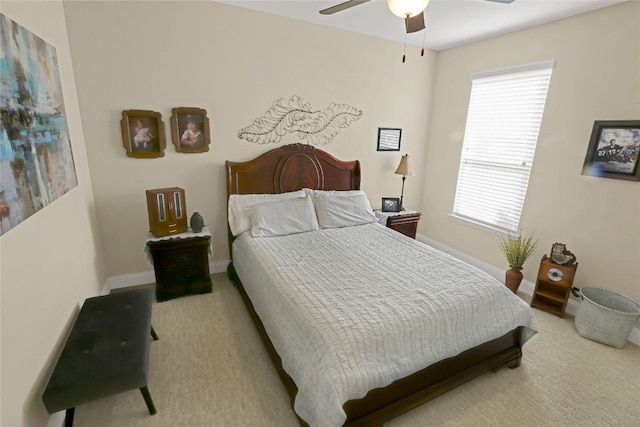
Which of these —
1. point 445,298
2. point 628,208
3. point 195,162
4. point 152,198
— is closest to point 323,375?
point 445,298

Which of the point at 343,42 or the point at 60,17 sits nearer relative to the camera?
the point at 60,17

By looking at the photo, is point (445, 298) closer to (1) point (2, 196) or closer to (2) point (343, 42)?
(1) point (2, 196)

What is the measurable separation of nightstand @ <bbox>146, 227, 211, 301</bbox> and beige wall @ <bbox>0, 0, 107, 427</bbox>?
476 millimetres

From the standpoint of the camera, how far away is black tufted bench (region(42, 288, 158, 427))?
1410mm

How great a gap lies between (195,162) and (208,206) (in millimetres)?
458

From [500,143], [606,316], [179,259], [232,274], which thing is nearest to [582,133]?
[500,143]

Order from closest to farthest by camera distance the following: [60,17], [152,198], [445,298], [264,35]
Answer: [445,298], [60,17], [152,198], [264,35]

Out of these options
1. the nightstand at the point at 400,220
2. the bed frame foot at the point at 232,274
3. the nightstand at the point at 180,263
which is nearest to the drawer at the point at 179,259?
the nightstand at the point at 180,263

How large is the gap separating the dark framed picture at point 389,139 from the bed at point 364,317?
146 cm

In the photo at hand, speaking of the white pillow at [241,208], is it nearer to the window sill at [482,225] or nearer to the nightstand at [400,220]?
the nightstand at [400,220]

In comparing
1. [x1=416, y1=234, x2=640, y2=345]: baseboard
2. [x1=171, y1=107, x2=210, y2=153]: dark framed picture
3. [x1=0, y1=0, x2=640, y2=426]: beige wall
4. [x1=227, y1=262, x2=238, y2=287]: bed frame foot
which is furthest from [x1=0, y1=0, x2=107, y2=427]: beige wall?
[x1=416, y1=234, x2=640, y2=345]: baseboard

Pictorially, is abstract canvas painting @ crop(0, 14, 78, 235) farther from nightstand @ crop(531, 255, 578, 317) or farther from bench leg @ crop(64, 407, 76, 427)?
nightstand @ crop(531, 255, 578, 317)

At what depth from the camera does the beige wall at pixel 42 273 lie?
1.26 m

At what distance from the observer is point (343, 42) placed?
334 cm
